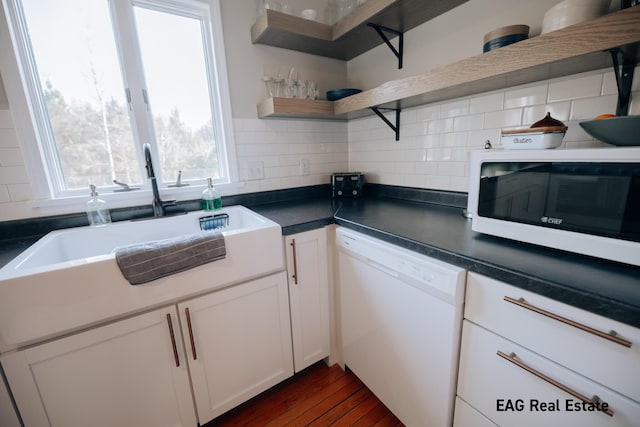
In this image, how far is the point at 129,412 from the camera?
986 mm

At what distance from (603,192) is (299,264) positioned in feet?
3.56

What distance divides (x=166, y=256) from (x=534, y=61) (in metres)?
1.36

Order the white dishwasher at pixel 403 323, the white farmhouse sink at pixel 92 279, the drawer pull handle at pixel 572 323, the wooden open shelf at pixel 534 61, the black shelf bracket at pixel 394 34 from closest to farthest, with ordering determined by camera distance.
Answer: the drawer pull handle at pixel 572 323 → the wooden open shelf at pixel 534 61 → the white farmhouse sink at pixel 92 279 → the white dishwasher at pixel 403 323 → the black shelf bracket at pixel 394 34

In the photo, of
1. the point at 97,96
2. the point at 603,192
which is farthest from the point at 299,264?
the point at 97,96

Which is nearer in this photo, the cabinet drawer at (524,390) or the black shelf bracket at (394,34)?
the cabinet drawer at (524,390)

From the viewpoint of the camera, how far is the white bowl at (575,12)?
722 millimetres

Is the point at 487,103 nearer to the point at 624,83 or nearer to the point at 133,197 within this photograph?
the point at 624,83

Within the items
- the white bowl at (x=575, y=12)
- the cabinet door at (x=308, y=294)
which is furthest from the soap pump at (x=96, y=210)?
the white bowl at (x=575, y=12)

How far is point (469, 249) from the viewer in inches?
33.3

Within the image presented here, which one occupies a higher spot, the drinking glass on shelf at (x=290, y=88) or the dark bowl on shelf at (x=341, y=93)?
the drinking glass on shelf at (x=290, y=88)

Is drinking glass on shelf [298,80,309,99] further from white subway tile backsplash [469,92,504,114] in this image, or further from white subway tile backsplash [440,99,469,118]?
white subway tile backsplash [469,92,504,114]

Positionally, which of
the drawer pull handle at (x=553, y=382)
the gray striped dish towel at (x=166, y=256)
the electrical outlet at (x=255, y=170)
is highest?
the electrical outlet at (x=255, y=170)

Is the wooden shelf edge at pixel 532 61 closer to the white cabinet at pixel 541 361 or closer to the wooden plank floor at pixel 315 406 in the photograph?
the white cabinet at pixel 541 361

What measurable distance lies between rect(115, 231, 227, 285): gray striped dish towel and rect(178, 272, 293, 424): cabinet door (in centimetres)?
18
